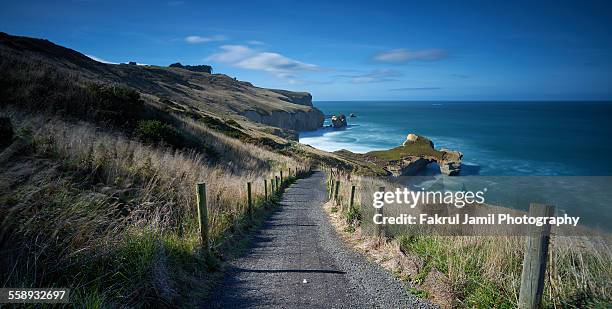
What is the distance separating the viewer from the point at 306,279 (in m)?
5.77

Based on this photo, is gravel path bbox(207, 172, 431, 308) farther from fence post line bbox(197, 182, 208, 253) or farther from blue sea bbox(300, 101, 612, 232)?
blue sea bbox(300, 101, 612, 232)

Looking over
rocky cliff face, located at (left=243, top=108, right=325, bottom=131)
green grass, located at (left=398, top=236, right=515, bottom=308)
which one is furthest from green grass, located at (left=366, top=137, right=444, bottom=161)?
green grass, located at (left=398, top=236, right=515, bottom=308)

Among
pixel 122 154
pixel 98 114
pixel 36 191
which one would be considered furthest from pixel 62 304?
pixel 98 114

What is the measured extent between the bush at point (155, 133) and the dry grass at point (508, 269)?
1275 cm

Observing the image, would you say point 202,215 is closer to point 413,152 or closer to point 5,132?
point 5,132

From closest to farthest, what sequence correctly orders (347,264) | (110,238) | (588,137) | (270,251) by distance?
(110,238), (347,264), (270,251), (588,137)

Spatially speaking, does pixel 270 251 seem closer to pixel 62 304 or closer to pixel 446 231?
pixel 446 231

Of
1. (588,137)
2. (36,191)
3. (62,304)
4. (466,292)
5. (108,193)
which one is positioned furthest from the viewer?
(588,137)

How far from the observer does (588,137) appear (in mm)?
86062

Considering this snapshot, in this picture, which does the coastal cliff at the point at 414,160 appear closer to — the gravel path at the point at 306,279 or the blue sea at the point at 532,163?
the blue sea at the point at 532,163

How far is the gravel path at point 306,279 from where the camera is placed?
16.1ft

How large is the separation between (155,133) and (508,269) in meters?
14.6

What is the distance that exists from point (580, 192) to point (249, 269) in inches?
2019

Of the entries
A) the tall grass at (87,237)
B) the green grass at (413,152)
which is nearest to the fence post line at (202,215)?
the tall grass at (87,237)
